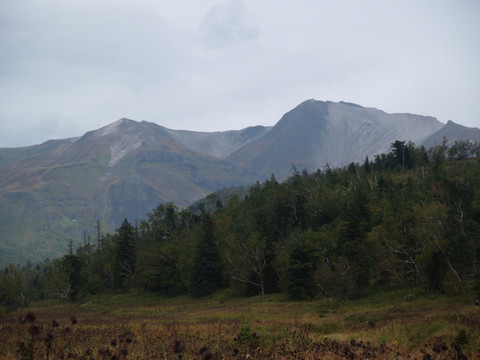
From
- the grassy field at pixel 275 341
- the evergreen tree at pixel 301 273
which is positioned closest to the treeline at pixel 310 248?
the evergreen tree at pixel 301 273

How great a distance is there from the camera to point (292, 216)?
85625mm

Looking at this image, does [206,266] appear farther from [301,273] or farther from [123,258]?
[123,258]

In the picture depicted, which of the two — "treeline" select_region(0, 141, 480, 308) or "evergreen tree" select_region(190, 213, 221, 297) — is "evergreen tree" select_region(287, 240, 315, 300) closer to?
"treeline" select_region(0, 141, 480, 308)

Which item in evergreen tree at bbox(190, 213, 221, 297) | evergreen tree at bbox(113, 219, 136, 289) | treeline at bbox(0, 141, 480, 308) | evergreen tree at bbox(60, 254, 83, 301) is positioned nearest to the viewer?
treeline at bbox(0, 141, 480, 308)

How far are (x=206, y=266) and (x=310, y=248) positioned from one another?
80.0 feet

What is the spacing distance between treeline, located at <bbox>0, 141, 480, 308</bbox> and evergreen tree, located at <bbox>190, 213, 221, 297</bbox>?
196mm

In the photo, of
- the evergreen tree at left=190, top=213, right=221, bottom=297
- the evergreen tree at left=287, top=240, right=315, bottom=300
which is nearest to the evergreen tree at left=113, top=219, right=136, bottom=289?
the evergreen tree at left=190, top=213, right=221, bottom=297

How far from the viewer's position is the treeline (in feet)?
148

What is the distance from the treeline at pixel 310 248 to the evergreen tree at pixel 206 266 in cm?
20

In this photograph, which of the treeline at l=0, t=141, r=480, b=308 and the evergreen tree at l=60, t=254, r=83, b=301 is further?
the evergreen tree at l=60, t=254, r=83, b=301

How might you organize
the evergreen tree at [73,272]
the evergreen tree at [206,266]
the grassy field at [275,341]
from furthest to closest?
the evergreen tree at [73,272] < the evergreen tree at [206,266] < the grassy field at [275,341]

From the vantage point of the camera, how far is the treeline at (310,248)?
4500cm

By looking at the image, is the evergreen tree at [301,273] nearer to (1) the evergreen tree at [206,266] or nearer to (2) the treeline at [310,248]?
(2) the treeline at [310,248]

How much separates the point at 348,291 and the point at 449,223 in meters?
14.7
